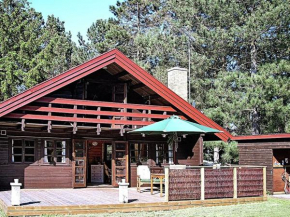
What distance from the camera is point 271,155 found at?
15.3 meters

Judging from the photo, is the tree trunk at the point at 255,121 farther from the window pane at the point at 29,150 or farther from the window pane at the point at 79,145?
the window pane at the point at 29,150

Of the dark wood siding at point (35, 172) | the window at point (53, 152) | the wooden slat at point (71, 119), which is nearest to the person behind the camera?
the wooden slat at point (71, 119)

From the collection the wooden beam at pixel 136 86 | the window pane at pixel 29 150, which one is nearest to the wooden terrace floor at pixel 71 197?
the window pane at pixel 29 150

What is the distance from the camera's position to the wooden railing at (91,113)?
523 inches

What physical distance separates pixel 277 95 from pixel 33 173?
40.7ft

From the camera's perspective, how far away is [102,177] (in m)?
17.4

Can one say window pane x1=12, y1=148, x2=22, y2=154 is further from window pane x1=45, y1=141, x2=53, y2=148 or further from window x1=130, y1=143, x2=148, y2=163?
window x1=130, y1=143, x2=148, y2=163

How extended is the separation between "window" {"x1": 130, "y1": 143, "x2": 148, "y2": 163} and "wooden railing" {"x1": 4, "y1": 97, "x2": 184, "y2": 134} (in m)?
0.75

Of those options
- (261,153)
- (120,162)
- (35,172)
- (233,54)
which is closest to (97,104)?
(120,162)

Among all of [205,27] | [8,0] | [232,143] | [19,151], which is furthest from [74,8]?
[19,151]

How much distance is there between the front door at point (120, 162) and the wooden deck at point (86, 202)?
Result: 5.82 ft

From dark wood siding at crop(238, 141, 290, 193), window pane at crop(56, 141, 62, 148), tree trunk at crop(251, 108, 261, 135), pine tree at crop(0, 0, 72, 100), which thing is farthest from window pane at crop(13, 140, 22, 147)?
tree trunk at crop(251, 108, 261, 135)

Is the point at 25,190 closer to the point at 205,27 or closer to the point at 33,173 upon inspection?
the point at 33,173

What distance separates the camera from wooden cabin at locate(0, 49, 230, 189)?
1350 centimetres
